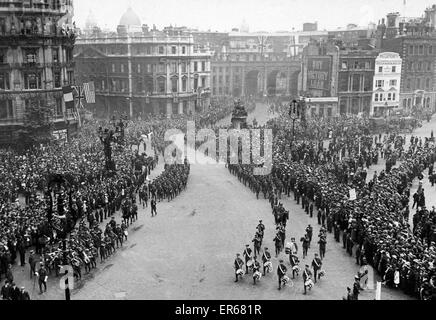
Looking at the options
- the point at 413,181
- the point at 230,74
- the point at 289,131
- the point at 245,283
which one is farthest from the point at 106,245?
the point at 230,74

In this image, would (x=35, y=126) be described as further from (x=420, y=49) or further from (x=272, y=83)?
(x=272, y=83)

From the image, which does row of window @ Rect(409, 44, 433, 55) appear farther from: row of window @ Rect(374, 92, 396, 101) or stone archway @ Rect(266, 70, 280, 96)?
stone archway @ Rect(266, 70, 280, 96)

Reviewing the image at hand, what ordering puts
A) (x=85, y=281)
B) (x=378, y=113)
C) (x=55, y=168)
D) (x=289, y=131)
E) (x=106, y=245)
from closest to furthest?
(x=85, y=281) < (x=106, y=245) < (x=55, y=168) < (x=289, y=131) < (x=378, y=113)

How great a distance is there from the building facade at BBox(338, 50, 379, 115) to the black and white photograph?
0.21 meters

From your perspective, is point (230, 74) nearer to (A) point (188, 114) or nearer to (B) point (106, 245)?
(A) point (188, 114)

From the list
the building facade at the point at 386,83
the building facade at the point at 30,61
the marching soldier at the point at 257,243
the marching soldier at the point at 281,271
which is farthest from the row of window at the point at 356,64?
the marching soldier at the point at 281,271

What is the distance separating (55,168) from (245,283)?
2006 cm

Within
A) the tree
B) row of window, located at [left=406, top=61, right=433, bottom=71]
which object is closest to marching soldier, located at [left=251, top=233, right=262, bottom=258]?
the tree

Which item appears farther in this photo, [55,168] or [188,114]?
[188,114]

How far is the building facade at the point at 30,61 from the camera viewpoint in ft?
159

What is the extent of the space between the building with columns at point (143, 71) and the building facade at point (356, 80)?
21915 mm

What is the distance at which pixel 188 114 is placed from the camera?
76562 mm

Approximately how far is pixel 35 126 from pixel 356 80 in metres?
47.6

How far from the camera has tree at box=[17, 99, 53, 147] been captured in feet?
157
